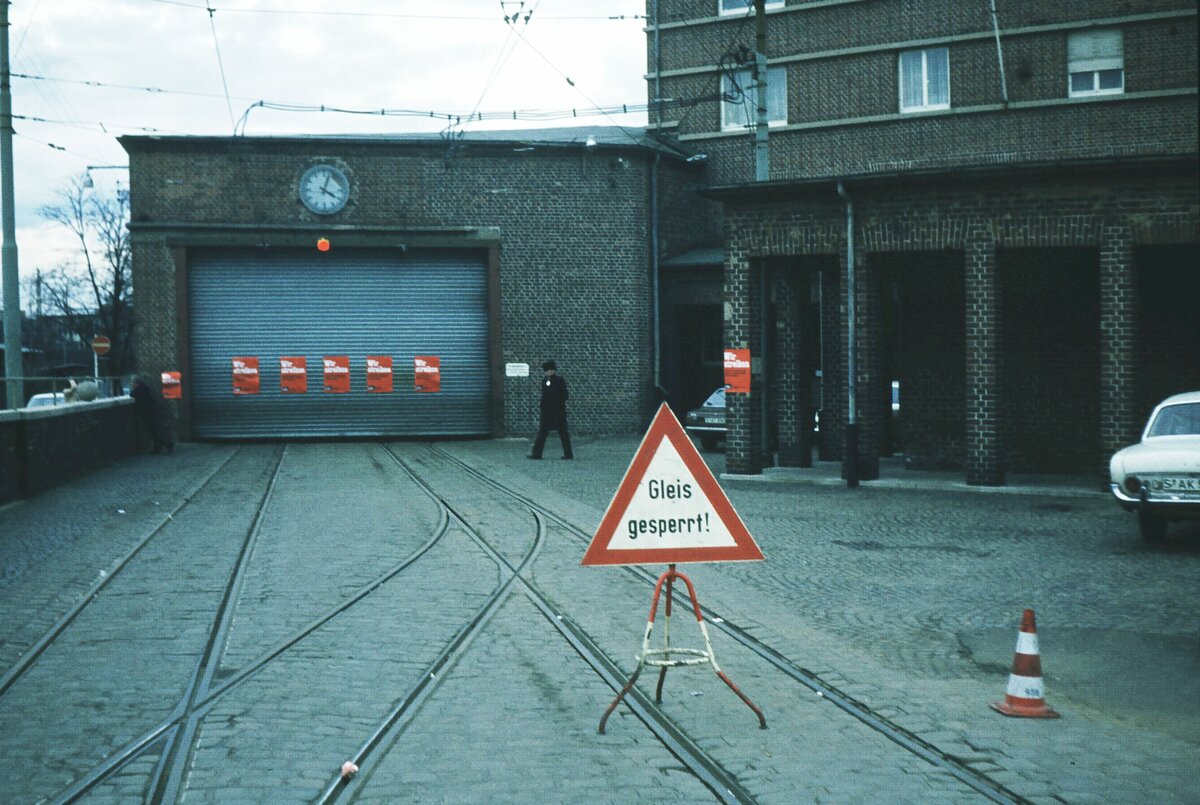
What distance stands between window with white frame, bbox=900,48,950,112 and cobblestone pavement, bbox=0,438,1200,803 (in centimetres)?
1961

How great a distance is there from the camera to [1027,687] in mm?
6809

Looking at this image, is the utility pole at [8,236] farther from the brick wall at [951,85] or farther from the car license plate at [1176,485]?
the car license plate at [1176,485]

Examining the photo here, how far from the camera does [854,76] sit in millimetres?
34500

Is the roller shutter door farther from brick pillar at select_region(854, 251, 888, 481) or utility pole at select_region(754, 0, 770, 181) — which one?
brick pillar at select_region(854, 251, 888, 481)

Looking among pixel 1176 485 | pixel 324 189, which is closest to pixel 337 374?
pixel 324 189

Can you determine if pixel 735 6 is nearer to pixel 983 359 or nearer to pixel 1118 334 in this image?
pixel 983 359

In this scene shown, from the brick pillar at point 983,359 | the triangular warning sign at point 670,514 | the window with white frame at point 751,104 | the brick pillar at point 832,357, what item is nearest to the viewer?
the triangular warning sign at point 670,514

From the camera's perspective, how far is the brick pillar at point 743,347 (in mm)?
21391

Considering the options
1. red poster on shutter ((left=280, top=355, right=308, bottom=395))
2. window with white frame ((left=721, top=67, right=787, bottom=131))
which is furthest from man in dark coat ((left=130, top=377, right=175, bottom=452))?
window with white frame ((left=721, top=67, right=787, bottom=131))

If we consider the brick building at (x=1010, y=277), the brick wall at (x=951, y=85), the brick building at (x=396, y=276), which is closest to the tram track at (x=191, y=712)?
the brick building at (x=1010, y=277)

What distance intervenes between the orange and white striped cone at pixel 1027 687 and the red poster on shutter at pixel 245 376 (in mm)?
27590

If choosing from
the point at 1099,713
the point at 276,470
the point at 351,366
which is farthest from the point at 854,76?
the point at 1099,713

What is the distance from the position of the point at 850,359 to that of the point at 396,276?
15.5 meters

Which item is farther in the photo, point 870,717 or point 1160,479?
point 1160,479
